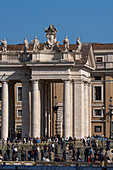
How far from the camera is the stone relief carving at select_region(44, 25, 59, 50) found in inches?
3590

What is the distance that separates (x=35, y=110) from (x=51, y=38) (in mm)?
9881

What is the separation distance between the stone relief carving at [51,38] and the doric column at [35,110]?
5.26 metres

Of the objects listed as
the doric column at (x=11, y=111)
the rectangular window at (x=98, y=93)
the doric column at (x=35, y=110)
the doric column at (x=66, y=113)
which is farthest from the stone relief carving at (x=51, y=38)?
the rectangular window at (x=98, y=93)

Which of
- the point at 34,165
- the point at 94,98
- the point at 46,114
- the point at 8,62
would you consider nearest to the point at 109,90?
the point at 94,98

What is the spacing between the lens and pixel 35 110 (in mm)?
88688

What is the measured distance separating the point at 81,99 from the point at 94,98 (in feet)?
73.6

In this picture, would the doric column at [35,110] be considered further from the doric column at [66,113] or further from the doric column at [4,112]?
the doric column at [4,112]

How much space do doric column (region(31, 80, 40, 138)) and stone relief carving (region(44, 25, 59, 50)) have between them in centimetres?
526

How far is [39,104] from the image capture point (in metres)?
89.5

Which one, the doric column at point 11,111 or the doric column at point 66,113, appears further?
the doric column at point 11,111

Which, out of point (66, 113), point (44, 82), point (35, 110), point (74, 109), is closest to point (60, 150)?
point (66, 113)

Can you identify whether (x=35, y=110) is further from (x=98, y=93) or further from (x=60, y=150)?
(x=98, y=93)

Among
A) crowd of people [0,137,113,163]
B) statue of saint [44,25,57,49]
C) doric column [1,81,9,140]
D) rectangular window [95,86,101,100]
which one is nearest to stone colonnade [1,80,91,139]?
doric column [1,81,9,140]

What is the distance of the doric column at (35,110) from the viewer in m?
88.6
